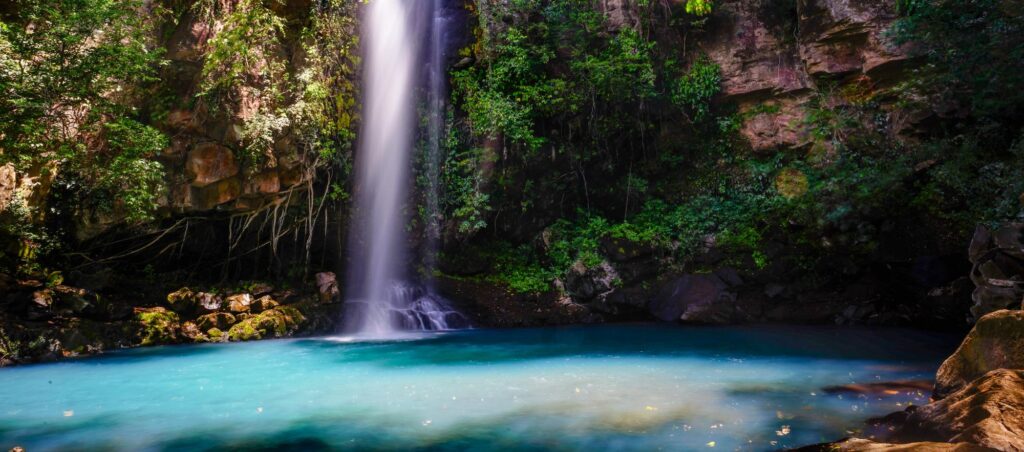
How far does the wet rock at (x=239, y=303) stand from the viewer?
1209cm

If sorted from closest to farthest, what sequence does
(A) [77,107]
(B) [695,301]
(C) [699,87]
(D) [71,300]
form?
(A) [77,107], (D) [71,300], (B) [695,301], (C) [699,87]

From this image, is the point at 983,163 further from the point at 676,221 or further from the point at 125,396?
the point at 125,396

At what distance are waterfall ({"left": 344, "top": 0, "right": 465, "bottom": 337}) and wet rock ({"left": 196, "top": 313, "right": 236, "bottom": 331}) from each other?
276 cm

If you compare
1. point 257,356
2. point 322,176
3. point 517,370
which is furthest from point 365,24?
point 517,370

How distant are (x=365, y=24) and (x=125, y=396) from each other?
10702mm

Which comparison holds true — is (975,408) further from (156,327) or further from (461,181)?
(461,181)

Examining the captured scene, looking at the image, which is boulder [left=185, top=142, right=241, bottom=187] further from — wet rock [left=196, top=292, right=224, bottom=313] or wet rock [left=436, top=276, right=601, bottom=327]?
wet rock [left=436, top=276, right=601, bottom=327]

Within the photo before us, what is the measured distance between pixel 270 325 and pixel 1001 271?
12.4m

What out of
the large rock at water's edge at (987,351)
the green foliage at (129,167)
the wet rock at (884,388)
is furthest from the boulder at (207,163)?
the large rock at water's edge at (987,351)

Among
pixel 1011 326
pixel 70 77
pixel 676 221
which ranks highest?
pixel 70 77

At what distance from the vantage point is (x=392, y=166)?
587 inches

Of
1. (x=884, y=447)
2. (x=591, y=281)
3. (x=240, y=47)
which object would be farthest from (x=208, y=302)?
(x=884, y=447)

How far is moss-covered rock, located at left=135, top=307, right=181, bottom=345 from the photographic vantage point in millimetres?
10859

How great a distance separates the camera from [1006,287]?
7023mm
